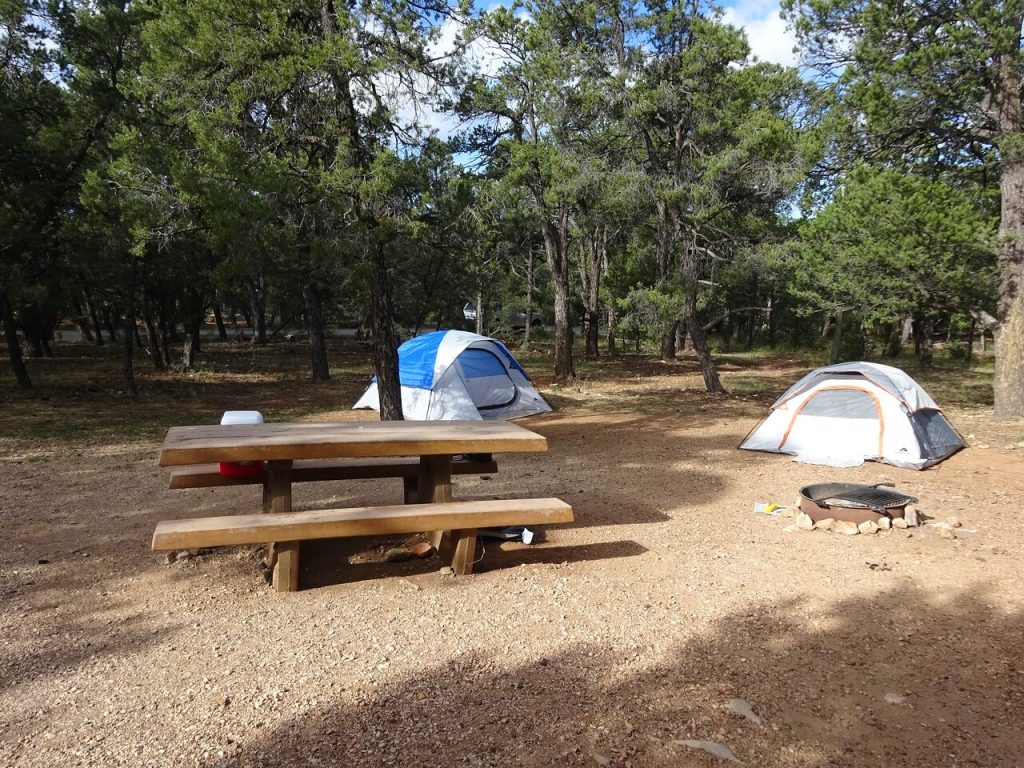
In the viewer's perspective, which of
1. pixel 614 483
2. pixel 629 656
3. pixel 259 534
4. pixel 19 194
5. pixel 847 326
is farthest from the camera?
pixel 847 326

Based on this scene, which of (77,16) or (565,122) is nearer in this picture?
(77,16)

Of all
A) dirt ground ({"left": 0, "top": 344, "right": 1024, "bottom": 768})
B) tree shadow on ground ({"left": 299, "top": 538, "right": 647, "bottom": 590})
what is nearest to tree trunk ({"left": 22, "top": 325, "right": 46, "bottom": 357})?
dirt ground ({"left": 0, "top": 344, "right": 1024, "bottom": 768})

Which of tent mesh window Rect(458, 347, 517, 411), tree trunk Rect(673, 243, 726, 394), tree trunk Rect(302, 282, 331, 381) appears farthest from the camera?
tree trunk Rect(302, 282, 331, 381)

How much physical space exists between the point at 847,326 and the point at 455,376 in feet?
79.8

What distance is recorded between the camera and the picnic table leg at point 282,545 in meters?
3.67

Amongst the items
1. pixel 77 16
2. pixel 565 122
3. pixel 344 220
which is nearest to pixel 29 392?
pixel 77 16

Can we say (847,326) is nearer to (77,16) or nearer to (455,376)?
(455,376)

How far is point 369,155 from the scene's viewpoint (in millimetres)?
7410

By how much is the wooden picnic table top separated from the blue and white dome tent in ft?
18.3

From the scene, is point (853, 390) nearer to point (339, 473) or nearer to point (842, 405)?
point (842, 405)

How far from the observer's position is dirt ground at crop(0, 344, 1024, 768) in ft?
8.00

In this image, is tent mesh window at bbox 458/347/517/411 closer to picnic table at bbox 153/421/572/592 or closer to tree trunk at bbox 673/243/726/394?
tree trunk at bbox 673/243/726/394

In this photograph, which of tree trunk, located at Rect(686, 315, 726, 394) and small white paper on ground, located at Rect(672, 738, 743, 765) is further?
tree trunk, located at Rect(686, 315, 726, 394)

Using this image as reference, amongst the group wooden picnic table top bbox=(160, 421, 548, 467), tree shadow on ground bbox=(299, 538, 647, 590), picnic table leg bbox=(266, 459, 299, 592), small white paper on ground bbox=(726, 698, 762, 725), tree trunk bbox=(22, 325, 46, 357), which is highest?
tree trunk bbox=(22, 325, 46, 357)
